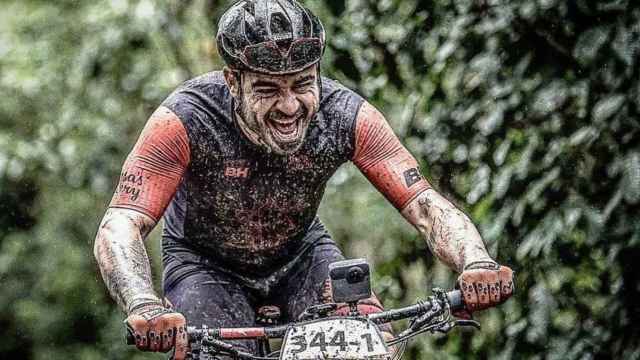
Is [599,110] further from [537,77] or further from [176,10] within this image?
[176,10]

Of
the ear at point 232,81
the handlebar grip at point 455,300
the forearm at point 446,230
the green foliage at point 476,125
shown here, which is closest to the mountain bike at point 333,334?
the handlebar grip at point 455,300

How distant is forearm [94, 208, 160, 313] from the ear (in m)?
0.52

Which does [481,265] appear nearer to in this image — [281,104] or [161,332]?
[281,104]

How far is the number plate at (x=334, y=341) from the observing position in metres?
4.09

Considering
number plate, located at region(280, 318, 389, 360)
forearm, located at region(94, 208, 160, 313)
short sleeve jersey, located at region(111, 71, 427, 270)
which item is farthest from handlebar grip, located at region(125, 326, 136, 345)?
short sleeve jersey, located at region(111, 71, 427, 270)

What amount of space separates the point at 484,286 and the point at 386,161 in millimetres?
737

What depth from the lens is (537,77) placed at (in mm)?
6988

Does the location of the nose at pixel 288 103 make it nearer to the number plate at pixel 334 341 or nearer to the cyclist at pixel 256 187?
the cyclist at pixel 256 187

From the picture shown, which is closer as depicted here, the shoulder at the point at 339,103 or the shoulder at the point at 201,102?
the shoulder at the point at 201,102

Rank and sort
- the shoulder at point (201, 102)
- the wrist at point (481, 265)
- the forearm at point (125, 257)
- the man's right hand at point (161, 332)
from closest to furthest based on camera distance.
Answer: the man's right hand at point (161, 332) → the forearm at point (125, 257) → the wrist at point (481, 265) → the shoulder at point (201, 102)

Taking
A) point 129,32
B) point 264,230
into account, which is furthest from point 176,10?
point 264,230

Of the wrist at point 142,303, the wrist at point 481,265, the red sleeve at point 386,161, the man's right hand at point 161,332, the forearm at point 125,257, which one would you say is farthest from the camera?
the red sleeve at point 386,161

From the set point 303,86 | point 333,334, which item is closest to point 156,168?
point 303,86

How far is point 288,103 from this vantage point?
15.0 feet
